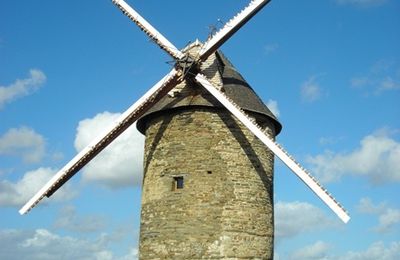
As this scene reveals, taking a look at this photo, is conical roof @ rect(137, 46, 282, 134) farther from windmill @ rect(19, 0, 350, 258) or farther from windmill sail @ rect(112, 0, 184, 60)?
windmill sail @ rect(112, 0, 184, 60)

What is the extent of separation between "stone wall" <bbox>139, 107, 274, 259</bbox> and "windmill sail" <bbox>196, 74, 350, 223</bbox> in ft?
2.05

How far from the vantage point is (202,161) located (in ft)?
44.5

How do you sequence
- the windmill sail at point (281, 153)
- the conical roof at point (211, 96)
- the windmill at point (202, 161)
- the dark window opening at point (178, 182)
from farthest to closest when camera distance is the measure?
the conical roof at point (211, 96) < the dark window opening at point (178, 182) < the windmill at point (202, 161) < the windmill sail at point (281, 153)

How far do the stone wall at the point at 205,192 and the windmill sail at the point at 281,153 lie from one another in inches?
24.6

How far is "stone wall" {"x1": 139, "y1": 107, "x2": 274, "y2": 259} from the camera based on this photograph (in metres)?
13.2

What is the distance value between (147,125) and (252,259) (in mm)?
4352

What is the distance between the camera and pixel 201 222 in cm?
1320

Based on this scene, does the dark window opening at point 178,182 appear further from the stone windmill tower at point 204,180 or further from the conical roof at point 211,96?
the conical roof at point 211,96

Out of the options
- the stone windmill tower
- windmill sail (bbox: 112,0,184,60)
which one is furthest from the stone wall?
windmill sail (bbox: 112,0,184,60)

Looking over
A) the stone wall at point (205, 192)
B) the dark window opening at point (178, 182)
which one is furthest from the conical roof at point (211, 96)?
the dark window opening at point (178, 182)

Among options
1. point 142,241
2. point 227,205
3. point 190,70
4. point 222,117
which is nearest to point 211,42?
point 190,70

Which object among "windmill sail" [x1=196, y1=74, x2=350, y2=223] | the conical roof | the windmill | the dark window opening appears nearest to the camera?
"windmill sail" [x1=196, y1=74, x2=350, y2=223]

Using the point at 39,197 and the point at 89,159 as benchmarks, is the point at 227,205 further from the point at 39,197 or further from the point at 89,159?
the point at 39,197

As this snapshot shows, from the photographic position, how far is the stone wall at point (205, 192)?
13.2 meters
